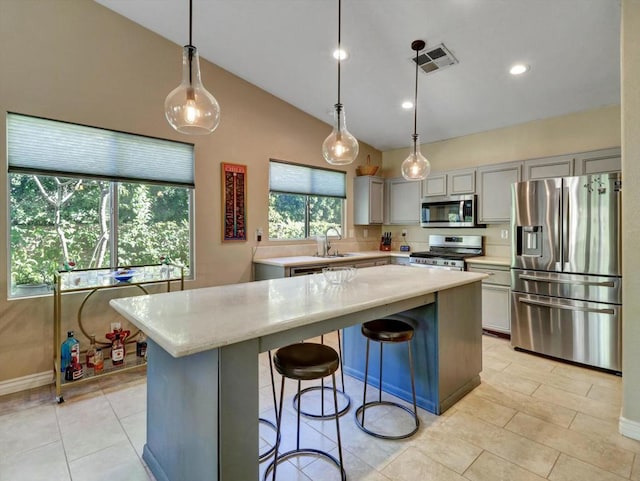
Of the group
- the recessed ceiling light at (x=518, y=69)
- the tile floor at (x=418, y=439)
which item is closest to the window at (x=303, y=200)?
the tile floor at (x=418, y=439)

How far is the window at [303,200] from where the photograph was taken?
4375mm

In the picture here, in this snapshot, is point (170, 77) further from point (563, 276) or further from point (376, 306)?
point (563, 276)

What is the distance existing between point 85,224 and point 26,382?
1.35m

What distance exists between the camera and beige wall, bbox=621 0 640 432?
6.63 ft

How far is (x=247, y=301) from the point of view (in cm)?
174

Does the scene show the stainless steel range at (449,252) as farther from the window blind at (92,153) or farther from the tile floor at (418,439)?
the window blind at (92,153)

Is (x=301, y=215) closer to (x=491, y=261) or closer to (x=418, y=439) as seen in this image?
(x=491, y=261)

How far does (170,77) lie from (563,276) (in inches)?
168

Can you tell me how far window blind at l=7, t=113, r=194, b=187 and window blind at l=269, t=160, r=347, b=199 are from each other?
43.9 inches

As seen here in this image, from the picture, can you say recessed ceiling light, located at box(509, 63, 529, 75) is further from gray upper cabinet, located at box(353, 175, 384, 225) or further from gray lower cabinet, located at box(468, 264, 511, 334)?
gray upper cabinet, located at box(353, 175, 384, 225)

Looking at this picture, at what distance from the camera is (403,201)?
5.12m

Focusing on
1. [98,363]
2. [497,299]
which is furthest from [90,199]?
[497,299]

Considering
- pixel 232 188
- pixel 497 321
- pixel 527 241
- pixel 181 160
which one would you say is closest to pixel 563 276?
pixel 527 241

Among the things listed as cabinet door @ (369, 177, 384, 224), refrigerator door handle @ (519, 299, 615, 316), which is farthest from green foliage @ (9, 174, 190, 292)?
refrigerator door handle @ (519, 299, 615, 316)
